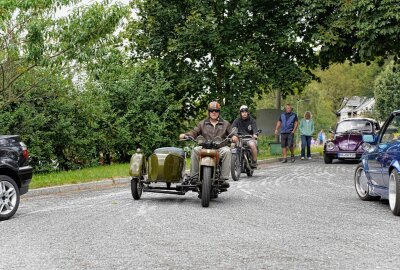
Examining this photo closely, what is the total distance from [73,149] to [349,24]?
10.3 meters

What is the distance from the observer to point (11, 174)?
31.1ft

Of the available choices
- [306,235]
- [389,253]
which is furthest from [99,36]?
[389,253]

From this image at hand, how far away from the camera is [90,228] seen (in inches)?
311

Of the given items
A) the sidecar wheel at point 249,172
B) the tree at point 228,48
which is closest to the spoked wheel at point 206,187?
the sidecar wheel at point 249,172

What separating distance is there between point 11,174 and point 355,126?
15922 mm

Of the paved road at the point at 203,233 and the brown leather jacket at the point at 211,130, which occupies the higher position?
the brown leather jacket at the point at 211,130

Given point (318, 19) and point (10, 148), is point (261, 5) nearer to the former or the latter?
point (318, 19)

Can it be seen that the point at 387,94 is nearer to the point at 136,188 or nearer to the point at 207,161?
the point at 136,188

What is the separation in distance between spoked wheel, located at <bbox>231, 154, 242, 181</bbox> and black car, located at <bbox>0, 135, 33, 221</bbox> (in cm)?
640

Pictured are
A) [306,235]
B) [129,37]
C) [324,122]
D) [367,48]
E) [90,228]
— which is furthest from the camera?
[324,122]

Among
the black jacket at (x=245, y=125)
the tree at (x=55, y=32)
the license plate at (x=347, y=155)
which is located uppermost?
the tree at (x=55, y=32)

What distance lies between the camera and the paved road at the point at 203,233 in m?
5.89

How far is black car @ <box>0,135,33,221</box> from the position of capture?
9.09 meters

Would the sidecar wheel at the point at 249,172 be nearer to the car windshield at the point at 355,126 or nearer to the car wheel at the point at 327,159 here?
the car wheel at the point at 327,159
